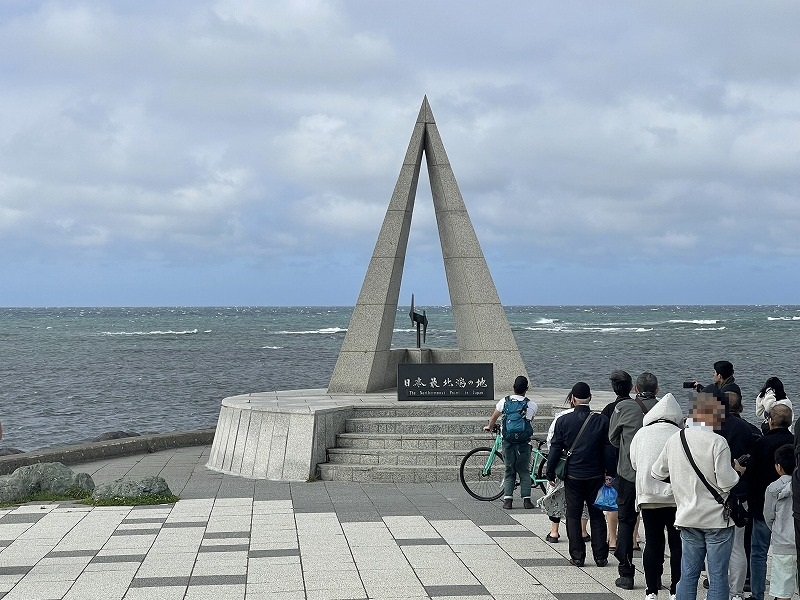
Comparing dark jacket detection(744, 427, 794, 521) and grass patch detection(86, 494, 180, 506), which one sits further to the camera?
grass patch detection(86, 494, 180, 506)

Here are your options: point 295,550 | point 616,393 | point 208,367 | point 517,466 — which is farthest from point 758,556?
point 208,367

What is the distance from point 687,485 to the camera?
7.00 meters

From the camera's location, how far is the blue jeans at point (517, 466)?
12617 millimetres

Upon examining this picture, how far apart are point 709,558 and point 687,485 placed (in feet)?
1.75

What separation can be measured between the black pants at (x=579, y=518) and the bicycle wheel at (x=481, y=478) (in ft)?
11.2

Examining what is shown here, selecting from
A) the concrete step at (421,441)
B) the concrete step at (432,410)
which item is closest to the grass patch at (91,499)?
the concrete step at (421,441)

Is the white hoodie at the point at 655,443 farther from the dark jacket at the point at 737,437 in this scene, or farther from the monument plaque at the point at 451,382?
the monument plaque at the point at 451,382

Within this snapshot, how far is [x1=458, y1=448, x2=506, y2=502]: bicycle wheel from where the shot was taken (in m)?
13.2

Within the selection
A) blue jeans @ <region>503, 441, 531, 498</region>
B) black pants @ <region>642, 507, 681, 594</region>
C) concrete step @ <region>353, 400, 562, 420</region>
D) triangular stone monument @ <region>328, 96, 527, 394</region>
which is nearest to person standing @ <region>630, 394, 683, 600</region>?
black pants @ <region>642, 507, 681, 594</region>

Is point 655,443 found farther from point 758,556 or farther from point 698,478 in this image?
point 758,556

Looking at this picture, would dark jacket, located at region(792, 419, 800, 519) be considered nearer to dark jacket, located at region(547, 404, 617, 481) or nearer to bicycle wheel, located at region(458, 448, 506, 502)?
dark jacket, located at region(547, 404, 617, 481)

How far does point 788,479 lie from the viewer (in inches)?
297

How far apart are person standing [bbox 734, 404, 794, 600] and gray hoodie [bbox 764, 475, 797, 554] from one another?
259 mm

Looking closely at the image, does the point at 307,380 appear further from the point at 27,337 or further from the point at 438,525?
the point at 27,337
